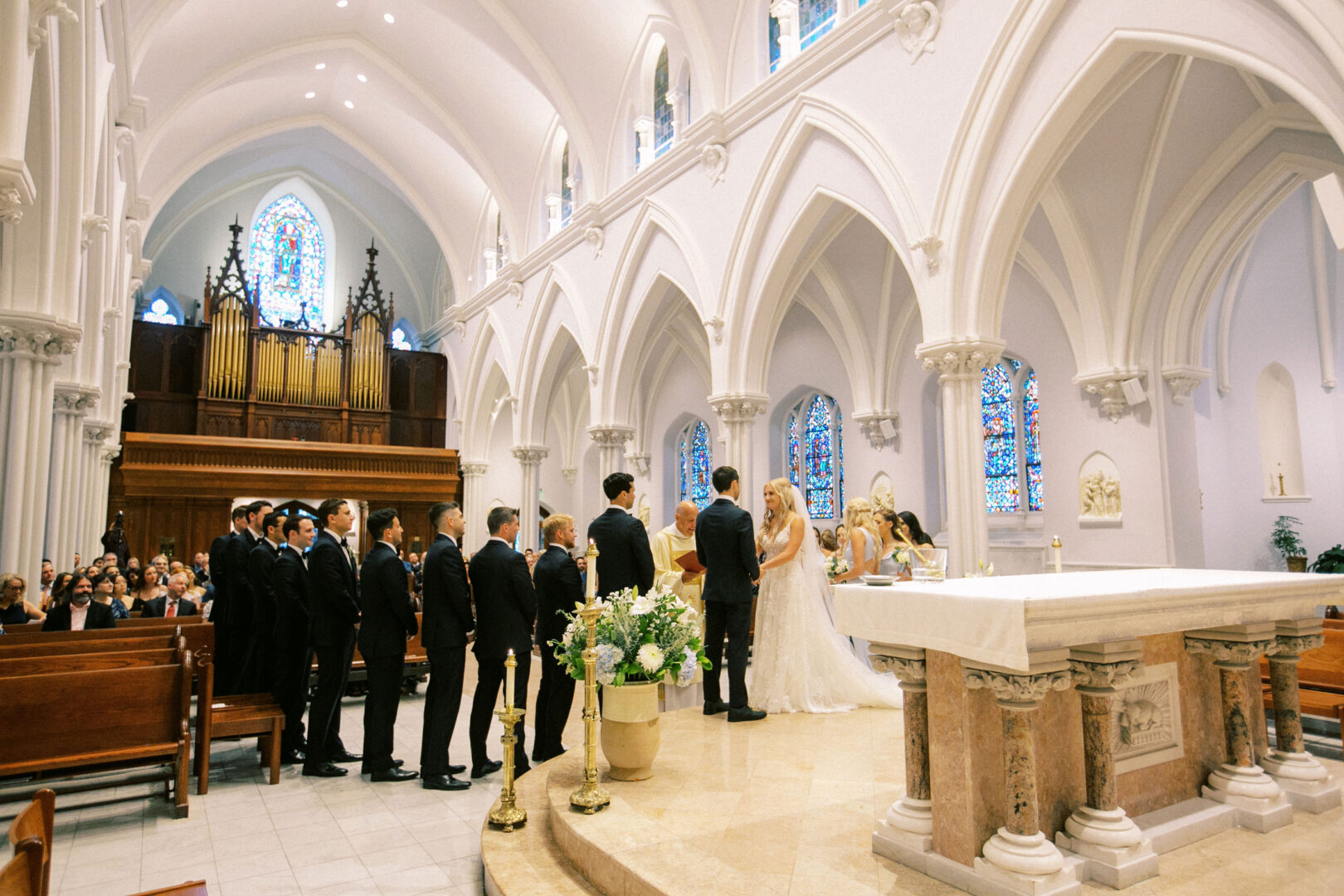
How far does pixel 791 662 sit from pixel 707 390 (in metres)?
13.0

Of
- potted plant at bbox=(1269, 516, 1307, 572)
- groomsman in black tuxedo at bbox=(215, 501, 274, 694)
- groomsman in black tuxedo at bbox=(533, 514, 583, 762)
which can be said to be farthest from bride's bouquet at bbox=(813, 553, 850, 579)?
potted plant at bbox=(1269, 516, 1307, 572)

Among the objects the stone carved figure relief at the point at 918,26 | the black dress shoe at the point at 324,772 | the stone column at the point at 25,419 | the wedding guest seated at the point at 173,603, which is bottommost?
the black dress shoe at the point at 324,772

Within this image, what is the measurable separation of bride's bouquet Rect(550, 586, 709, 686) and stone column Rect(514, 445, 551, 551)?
500 inches

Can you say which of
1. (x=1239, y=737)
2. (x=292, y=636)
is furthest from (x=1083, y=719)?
(x=292, y=636)

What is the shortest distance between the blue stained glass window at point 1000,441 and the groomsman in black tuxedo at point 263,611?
10.4 metres

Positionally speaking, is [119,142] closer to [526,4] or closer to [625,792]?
[526,4]

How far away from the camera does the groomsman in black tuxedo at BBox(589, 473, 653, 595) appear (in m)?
5.23

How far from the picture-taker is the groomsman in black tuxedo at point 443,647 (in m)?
4.73

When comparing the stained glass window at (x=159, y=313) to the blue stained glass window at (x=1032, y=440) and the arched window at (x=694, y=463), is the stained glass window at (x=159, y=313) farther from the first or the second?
the blue stained glass window at (x=1032, y=440)

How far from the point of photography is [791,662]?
5551mm

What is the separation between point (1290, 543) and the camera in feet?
38.6

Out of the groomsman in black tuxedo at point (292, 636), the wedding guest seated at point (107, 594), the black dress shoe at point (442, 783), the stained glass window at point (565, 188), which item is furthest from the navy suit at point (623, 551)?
the stained glass window at point (565, 188)

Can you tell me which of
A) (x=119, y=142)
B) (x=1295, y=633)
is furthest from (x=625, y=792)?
(x=119, y=142)

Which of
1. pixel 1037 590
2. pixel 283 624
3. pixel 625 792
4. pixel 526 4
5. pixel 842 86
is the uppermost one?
pixel 526 4
